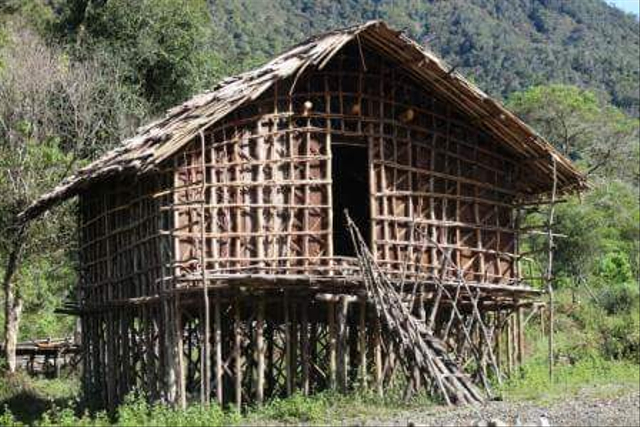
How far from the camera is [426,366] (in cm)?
1634

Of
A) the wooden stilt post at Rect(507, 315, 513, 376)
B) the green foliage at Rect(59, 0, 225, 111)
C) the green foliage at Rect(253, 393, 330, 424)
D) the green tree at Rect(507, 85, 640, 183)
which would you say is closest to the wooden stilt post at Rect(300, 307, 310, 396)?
the green foliage at Rect(253, 393, 330, 424)

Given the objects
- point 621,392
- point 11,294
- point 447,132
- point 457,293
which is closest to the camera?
point 621,392

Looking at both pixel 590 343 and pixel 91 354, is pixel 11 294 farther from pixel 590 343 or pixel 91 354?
pixel 590 343

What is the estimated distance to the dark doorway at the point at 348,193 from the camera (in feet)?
73.3

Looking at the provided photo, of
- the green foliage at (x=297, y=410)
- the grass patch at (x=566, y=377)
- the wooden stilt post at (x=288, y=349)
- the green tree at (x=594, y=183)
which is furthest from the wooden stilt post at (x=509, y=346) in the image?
the green tree at (x=594, y=183)

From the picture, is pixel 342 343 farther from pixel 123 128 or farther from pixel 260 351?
pixel 123 128

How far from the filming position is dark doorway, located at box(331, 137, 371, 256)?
22.3 metres

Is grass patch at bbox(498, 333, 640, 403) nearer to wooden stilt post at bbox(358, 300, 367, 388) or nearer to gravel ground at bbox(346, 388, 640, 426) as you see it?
gravel ground at bbox(346, 388, 640, 426)

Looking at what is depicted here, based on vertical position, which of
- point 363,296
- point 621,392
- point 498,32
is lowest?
point 621,392

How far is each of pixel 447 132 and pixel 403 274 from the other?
3117 mm

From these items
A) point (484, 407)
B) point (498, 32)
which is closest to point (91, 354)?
point (484, 407)

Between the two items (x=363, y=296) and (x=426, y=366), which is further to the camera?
(x=363, y=296)

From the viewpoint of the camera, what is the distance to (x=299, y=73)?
18047mm

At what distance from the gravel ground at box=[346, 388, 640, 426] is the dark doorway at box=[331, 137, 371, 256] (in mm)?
6945
